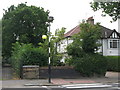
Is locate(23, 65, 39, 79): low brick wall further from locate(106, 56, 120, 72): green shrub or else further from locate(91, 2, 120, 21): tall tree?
locate(106, 56, 120, 72): green shrub

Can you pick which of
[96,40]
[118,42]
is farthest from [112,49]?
[96,40]

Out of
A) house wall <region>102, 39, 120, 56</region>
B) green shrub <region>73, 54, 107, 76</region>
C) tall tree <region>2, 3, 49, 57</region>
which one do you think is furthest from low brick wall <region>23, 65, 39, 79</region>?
house wall <region>102, 39, 120, 56</region>

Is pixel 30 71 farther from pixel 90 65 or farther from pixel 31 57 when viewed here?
pixel 90 65

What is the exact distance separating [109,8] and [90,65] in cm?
531

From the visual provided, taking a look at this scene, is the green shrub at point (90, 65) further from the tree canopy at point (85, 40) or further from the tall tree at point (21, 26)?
the tall tree at point (21, 26)

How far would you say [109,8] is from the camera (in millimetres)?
18875

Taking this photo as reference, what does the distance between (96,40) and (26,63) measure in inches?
266

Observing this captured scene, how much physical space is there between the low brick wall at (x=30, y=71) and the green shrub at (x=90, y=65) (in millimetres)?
3683

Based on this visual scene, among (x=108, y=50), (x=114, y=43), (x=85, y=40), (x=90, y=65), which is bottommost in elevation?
(x=90, y=65)

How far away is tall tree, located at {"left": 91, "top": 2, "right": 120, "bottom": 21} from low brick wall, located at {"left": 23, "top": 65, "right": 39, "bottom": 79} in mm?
7828

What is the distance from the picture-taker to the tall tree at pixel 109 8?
18852 millimetres

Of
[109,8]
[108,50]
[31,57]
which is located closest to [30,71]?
[31,57]

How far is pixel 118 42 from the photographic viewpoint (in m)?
41.8

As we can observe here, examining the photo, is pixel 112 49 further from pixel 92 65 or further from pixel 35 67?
pixel 35 67
